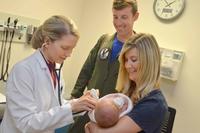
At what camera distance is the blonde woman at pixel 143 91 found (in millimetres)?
1133

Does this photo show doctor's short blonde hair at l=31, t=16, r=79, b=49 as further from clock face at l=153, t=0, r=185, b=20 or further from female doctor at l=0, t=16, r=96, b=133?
clock face at l=153, t=0, r=185, b=20

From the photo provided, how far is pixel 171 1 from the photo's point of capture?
245cm

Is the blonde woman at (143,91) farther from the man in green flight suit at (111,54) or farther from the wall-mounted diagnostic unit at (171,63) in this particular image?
the wall-mounted diagnostic unit at (171,63)

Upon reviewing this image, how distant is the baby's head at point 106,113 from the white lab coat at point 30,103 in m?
0.18

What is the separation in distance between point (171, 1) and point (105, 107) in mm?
1570

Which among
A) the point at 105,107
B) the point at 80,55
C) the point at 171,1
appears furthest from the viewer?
the point at 80,55

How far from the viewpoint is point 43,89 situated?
1.37 meters

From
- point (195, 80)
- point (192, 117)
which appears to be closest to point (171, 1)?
point (195, 80)

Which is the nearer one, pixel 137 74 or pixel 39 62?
pixel 137 74

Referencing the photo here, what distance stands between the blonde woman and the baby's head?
0.02 m

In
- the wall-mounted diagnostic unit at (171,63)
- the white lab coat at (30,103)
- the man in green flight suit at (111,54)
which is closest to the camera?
the white lab coat at (30,103)

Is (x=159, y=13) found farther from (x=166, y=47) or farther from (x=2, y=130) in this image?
(x=2, y=130)

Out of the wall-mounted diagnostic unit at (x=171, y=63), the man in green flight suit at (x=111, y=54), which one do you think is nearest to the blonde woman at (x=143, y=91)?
the man in green flight suit at (x=111, y=54)

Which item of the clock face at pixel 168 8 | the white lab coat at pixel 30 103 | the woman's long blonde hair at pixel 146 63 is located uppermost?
the clock face at pixel 168 8
